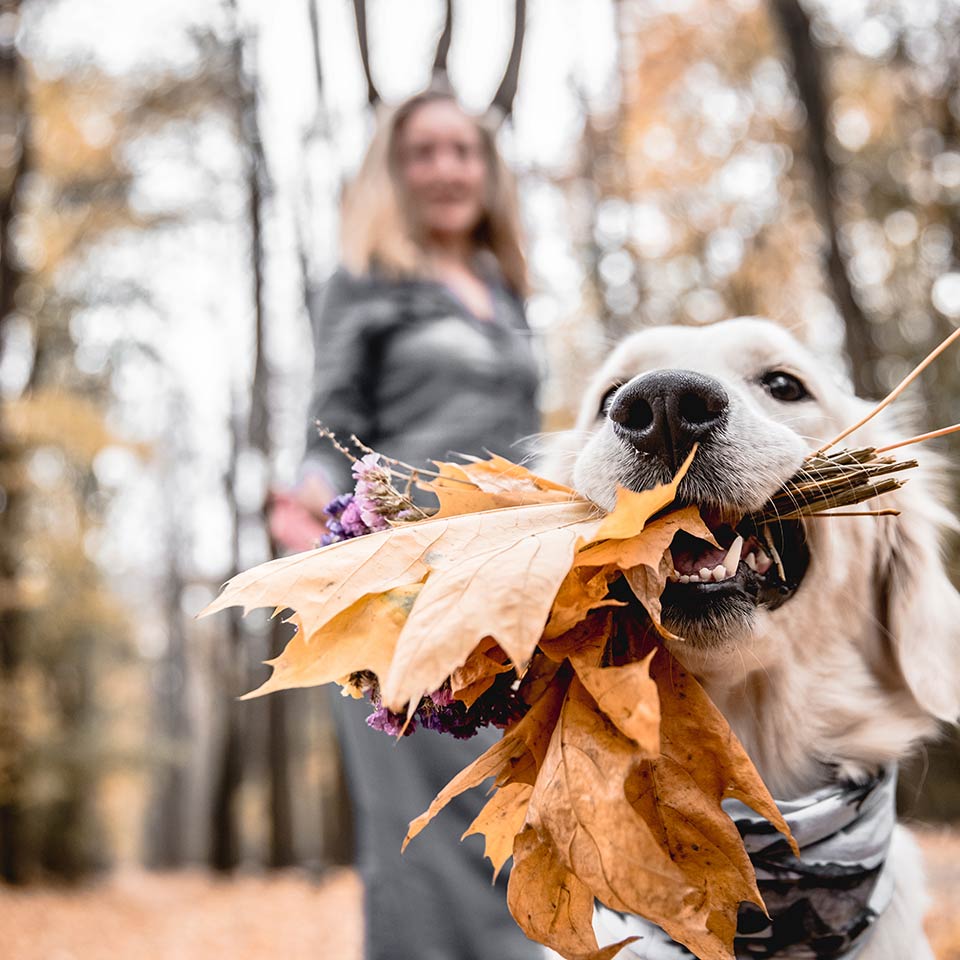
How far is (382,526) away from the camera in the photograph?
4.55 feet

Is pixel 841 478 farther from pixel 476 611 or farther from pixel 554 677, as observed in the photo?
pixel 476 611

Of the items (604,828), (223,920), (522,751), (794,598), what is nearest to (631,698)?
(604,828)

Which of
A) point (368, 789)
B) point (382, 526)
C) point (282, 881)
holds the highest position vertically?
point (382, 526)

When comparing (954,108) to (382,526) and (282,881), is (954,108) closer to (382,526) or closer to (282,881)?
(382,526)

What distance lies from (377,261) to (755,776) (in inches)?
82.1

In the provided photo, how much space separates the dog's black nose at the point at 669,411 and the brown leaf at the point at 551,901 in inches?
26.8

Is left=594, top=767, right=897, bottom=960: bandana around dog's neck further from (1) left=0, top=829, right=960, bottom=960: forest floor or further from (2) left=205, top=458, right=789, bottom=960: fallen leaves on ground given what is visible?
(1) left=0, top=829, right=960, bottom=960: forest floor

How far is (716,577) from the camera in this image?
1.54m

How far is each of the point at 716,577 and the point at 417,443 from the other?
50.6 inches

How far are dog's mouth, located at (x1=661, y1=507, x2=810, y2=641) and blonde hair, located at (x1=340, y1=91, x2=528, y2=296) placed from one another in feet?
5.08

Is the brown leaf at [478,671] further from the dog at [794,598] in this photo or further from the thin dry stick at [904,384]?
the thin dry stick at [904,384]

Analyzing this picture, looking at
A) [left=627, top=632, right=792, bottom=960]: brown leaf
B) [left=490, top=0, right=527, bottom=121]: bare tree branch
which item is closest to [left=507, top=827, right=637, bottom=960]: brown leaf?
[left=627, top=632, right=792, bottom=960]: brown leaf

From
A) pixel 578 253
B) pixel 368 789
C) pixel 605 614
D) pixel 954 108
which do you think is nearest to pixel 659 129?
pixel 578 253

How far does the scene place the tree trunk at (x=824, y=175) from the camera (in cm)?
654
